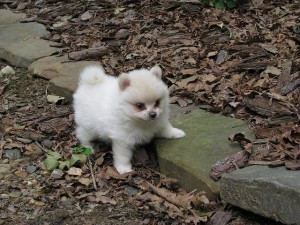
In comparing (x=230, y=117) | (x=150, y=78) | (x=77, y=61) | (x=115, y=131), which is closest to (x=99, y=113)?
(x=115, y=131)

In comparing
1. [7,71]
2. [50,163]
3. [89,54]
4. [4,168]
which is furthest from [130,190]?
[7,71]

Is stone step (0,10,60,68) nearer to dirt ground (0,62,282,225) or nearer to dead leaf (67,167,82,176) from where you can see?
dirt ground (0,62,282,225)

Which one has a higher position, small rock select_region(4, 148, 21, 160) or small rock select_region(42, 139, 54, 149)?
small rock select_region(4, 148, 21, 160)

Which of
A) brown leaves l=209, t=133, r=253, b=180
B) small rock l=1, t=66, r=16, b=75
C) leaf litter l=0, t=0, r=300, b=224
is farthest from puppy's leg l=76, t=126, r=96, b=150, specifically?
small rock l=1, t=66, r=16, b=75

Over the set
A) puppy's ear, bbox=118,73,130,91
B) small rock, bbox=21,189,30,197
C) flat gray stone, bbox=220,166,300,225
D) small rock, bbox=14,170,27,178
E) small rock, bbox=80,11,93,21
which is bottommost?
small rock, bbox=14,170,27,178

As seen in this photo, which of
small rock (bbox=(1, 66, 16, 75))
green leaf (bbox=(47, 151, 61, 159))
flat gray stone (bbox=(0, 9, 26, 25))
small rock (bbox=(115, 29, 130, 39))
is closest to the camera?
green leaf (bbox=(47, 151, 61, 159))

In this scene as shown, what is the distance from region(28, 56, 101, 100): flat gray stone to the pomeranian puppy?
0.72 meters

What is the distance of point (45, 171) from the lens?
466cm

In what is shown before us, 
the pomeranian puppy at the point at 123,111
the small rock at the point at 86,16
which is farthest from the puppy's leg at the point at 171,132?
the small rock at the point at 86,16

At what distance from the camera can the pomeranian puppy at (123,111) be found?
14.5ft

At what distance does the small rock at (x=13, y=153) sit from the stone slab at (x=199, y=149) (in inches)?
47.8

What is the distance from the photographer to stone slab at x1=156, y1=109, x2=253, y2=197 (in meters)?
4.14

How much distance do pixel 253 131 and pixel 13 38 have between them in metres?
3.82

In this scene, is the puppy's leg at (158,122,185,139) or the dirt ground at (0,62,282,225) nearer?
the dirt ground at (0,62,282,225)
